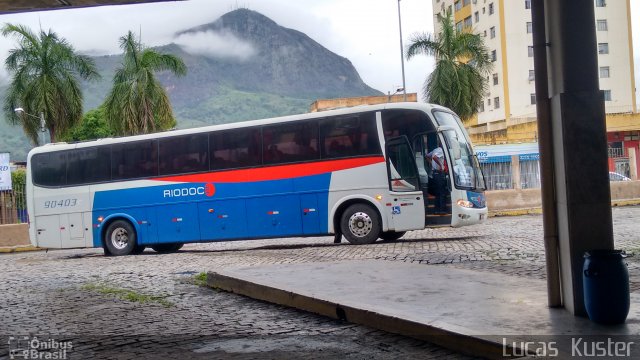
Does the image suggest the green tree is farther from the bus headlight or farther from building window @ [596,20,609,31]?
the bus headlight

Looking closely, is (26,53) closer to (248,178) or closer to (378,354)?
(248,178)

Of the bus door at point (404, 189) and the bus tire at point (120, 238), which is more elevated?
the bus door at point (404, 189)

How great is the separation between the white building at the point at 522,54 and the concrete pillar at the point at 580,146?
49.6 m

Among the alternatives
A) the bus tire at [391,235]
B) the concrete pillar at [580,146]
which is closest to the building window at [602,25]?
the bus tire at [391,235]

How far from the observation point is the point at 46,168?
→ 21.0 meters

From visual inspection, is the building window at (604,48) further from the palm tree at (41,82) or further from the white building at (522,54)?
the palm tree at (41,82)

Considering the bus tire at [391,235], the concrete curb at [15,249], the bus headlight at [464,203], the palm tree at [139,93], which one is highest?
the palm tree at [139,93]

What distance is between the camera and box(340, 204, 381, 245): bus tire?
688 inches

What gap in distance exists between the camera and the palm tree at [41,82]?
114 ft

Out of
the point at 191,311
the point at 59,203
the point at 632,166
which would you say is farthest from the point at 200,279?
the point at 632,166

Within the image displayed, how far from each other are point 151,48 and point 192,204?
787 inches

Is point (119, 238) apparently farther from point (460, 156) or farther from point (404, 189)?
point (460, 156)

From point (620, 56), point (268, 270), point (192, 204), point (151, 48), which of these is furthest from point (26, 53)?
point (620, 56)

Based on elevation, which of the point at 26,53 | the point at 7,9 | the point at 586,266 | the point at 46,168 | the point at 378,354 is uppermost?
the point at 26,53
